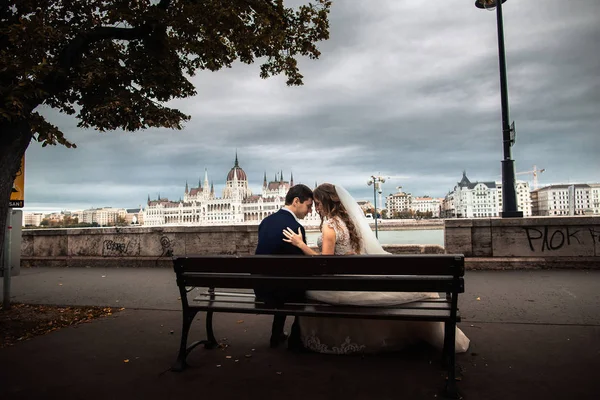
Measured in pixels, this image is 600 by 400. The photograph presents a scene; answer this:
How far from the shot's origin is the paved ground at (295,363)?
3.02 m

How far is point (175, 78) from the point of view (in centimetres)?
588

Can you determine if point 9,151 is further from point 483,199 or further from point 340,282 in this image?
point 483,199

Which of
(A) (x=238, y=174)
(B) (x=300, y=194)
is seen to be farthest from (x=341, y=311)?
(A) (x=238, y=174)

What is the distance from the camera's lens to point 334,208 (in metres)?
4.11

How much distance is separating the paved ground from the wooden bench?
0.31 meters

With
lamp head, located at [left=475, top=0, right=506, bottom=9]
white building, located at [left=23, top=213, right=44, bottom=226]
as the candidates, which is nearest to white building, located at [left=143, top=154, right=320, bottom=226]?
white building, located at [left=23, top=213, right=44, bottom=226]

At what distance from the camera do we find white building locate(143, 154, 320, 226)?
176 meters

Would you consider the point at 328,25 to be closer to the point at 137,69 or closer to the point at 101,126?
the point at 137,69

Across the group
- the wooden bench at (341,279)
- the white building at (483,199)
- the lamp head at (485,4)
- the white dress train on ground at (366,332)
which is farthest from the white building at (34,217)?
the white dress train on ground at (366,332)

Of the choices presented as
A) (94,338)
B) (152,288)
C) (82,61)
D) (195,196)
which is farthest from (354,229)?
(195,196)

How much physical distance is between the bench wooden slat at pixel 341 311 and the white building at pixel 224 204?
544ft

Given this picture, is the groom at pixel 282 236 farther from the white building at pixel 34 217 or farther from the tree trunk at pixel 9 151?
the white building at pixel 34 217

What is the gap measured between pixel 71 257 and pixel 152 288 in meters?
5.24

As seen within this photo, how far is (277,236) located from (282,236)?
0.05 meters
